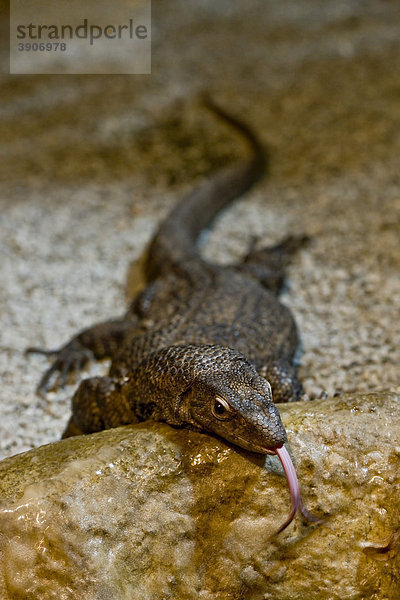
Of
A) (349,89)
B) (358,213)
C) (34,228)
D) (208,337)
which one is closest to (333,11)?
(349,89)

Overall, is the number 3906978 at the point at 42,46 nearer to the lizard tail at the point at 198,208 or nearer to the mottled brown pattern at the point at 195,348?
the lizard tail at the point at 198,208

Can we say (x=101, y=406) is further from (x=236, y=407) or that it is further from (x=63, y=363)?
(x=236, y=407)

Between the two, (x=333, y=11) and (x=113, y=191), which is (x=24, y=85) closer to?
(x=113, y=191)

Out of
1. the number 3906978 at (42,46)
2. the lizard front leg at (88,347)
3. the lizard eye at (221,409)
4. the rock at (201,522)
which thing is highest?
the number 3906978 at (42,46)

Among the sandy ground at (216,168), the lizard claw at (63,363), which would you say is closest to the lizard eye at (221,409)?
the sandy ground at (216,168)

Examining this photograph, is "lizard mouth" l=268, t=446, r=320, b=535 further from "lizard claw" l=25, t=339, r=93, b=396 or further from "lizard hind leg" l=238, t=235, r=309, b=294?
"lizard hind leg" l=238, t=235, r=309, b=294

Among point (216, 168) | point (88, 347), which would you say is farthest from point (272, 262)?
point (216, 168)

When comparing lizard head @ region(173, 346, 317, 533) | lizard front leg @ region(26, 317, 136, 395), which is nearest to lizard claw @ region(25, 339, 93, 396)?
lizard front leg @ region(26, 317, 136, 395)
